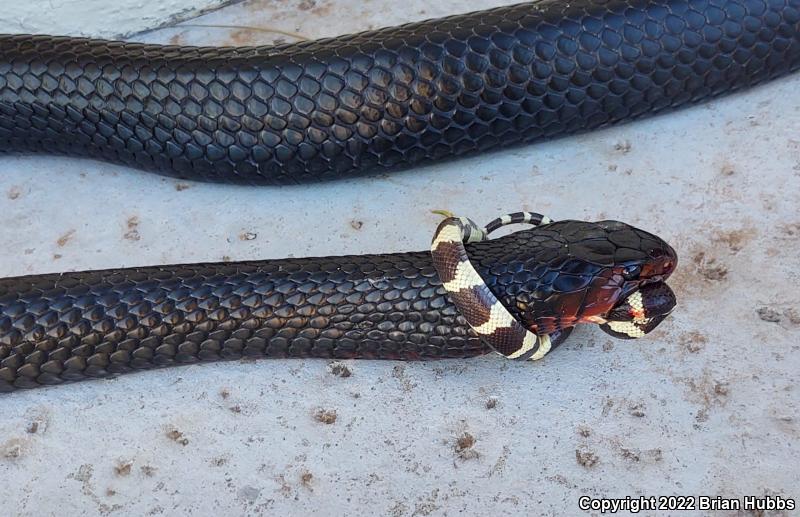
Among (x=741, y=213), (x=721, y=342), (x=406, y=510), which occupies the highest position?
(x=741, y=213)

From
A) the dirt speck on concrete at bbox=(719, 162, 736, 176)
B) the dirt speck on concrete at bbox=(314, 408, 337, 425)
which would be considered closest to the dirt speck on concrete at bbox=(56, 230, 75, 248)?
the dirt speck on concrete at bbox=(314, 408, 337, 425)

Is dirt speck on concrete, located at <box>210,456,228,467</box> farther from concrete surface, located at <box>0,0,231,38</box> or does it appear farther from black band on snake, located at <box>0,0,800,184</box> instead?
concrete surface, located at <box>0,0,231,38</box>

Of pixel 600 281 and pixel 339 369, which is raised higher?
pixel 600 281

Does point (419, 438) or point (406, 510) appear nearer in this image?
point (406, 510)

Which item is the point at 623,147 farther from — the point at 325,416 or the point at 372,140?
the point at 325,416

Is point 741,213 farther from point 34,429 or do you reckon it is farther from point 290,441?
point 34,429

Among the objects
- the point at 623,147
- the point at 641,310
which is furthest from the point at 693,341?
the point at 623,147

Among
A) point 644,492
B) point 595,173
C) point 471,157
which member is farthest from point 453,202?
point 644,492
